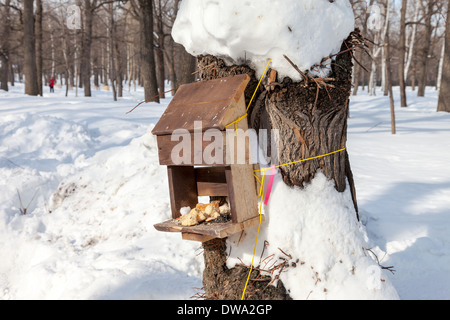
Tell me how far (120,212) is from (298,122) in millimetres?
3022

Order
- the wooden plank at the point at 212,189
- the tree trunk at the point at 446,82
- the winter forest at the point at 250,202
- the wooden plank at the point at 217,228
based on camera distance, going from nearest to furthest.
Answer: the wooden plank at the point at 217,228
the winter forest at the point at 250,202
the wooden plank at the point at 212,189
the tree trunk at the point at 446,82

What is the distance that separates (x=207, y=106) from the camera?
1960 mm

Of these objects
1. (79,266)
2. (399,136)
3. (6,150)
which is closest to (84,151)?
(6,150)

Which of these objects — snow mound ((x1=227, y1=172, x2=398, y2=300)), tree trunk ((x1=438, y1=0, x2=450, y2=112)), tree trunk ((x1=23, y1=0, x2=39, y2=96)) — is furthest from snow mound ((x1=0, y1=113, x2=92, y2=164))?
tree trunk ((x1=438, y1=0, x2=450, y2=112))

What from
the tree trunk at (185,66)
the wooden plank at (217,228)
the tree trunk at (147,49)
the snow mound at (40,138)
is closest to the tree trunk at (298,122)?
the wooden plank at (217,228)

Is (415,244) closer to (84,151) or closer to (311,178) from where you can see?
(311,178)

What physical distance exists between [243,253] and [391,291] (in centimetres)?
79

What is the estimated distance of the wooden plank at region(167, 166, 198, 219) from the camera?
7.39ft

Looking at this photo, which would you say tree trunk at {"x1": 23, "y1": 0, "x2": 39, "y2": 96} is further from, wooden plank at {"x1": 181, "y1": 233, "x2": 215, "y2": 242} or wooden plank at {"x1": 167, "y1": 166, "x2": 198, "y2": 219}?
wooden plank at {"x1": 181, "y1": 233, "x2": 215, "y2": 242}

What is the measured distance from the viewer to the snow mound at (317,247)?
6.44ft

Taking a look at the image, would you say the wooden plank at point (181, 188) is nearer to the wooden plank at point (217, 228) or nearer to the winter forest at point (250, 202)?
the winter forest at point (250, 202)

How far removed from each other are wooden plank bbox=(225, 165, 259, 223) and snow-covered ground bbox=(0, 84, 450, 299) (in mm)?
Answer: 1210

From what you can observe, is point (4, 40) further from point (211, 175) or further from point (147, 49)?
point (211, 175)

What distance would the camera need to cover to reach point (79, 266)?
326cm
